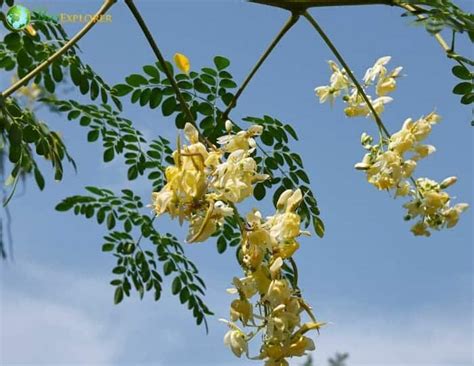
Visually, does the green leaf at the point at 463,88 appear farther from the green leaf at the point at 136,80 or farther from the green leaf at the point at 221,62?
the green leaf at the point at 136,80

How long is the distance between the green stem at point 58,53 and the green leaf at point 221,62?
1.86 ft

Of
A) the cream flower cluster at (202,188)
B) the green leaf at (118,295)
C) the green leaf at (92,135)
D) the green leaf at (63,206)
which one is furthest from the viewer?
the green leaf at (118,295)

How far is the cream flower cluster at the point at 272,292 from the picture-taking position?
4.30 ft

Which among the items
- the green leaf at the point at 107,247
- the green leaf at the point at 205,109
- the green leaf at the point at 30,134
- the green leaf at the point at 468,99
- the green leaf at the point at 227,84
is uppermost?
the green leaf at the point at 227,84

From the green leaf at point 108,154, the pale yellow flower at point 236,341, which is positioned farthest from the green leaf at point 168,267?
the pale yellow flower at point 236,341

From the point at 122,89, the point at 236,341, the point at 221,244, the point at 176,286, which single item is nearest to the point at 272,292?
the point at 236,341

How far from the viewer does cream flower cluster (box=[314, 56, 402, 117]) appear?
2.32m

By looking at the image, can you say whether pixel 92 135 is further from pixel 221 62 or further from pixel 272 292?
pixel 272 292

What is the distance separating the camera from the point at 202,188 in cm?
131

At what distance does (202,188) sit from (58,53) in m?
0.54

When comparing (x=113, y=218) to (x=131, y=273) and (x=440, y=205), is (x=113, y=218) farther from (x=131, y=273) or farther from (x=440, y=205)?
(x=440, y=205)

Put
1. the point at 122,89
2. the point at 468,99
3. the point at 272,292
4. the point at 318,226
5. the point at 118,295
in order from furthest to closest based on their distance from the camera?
the point at 118,295, the point at 122,89, the point at 318,226, the point at 468,99, the point at 272,292

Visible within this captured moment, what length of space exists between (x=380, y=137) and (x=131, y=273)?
1173mm

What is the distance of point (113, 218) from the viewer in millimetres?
2994
